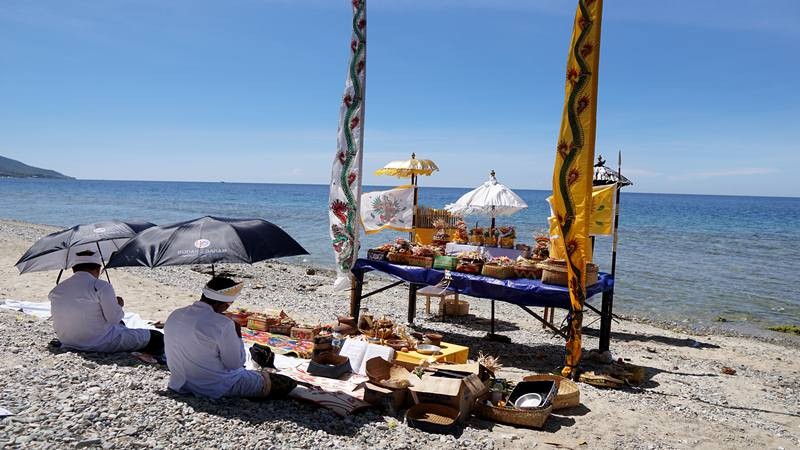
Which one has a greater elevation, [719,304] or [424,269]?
[424,269]

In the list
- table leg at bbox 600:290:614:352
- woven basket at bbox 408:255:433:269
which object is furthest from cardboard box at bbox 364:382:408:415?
table leg at bbox 600:290:614:352

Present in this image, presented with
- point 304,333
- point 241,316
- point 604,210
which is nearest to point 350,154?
point 304,333

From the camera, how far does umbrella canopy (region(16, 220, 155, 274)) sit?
23.8ft

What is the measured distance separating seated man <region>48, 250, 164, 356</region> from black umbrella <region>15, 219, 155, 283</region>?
0.48m

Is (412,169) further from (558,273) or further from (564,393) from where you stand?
(564,393)

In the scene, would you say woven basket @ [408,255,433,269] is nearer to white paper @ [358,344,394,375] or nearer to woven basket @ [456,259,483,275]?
woven basket @ [456,259,483,275]

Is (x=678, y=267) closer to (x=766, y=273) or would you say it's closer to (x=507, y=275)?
(x=766, y=273)

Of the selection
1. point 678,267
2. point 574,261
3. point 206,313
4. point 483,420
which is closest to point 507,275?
point 574,261

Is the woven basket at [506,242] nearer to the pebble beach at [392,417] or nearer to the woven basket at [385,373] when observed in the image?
the pebble beach at [392,417]

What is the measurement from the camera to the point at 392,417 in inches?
229

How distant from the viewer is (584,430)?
237 inches

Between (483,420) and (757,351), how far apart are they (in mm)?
8500

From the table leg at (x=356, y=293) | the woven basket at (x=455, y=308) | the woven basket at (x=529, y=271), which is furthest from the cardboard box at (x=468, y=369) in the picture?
the woven basket at (x=455, y=308)

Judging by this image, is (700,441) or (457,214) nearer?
(700,441)
